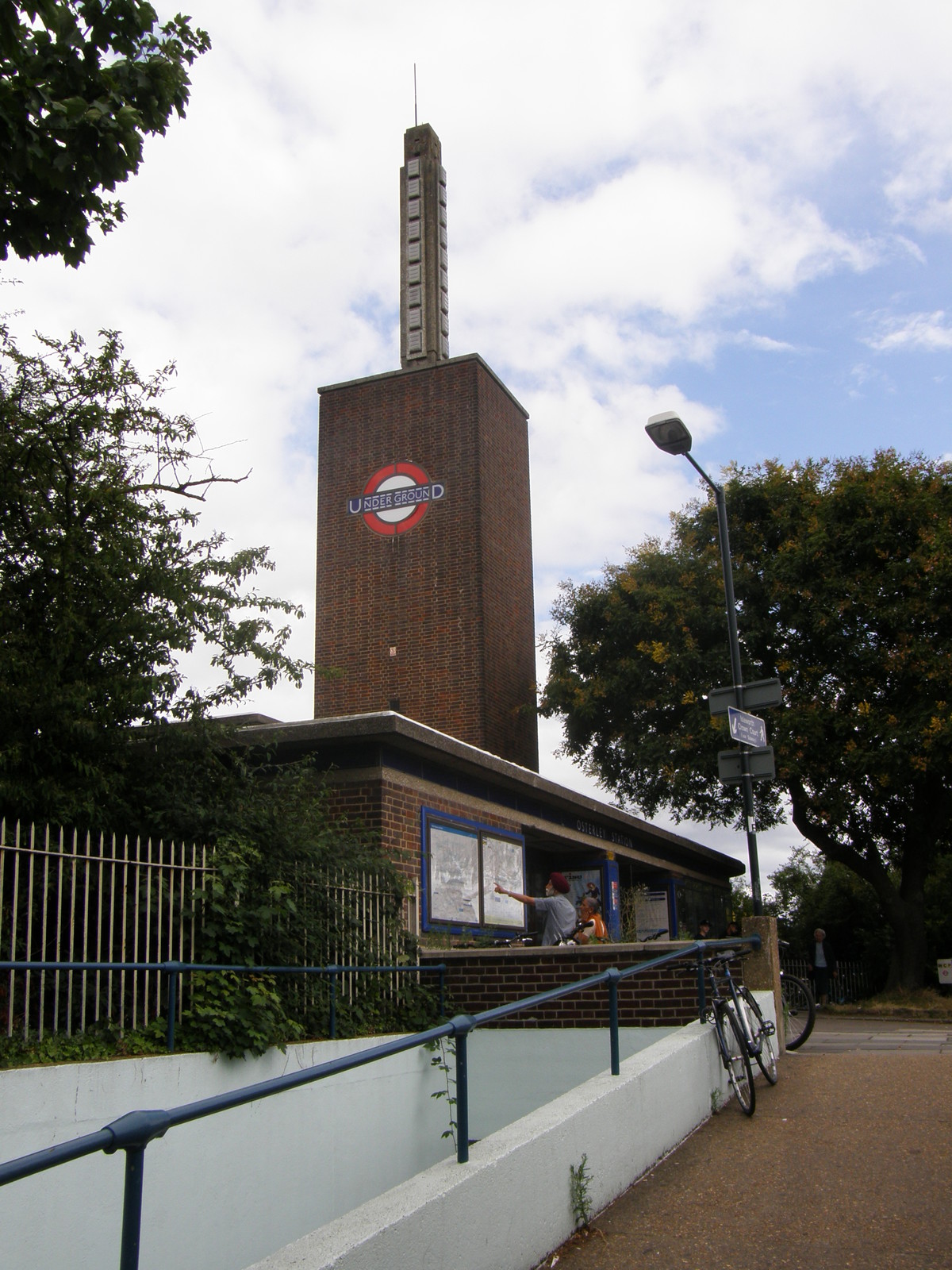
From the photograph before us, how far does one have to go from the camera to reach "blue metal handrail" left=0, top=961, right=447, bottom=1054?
22.2ft

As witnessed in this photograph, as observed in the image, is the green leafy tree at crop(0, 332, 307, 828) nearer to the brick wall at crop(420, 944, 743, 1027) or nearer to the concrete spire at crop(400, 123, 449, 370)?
the brick wall at crop(420, 944, 743, 1027)

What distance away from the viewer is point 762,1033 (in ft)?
28.7

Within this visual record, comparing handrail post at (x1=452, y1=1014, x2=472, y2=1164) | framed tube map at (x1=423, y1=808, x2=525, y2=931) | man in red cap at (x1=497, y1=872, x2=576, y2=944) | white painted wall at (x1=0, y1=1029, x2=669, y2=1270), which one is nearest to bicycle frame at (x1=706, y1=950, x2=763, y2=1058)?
white painted wall at (x1=0, y1=1029, x2=669, y2=1270)

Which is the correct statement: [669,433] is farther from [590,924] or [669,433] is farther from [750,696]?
[590,924]

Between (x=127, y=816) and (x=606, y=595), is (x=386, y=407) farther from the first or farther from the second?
(x=127, y=816)


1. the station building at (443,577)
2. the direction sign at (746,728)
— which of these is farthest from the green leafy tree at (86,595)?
the station building at (443,577)

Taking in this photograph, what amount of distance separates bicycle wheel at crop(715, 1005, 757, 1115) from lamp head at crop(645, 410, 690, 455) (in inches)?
242

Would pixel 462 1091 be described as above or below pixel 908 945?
above

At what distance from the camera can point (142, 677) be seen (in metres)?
9.62

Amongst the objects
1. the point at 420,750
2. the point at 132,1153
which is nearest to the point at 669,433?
the point at 420,750

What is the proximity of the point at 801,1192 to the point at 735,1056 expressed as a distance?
2205 millimetres

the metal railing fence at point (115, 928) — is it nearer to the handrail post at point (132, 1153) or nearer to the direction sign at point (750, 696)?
the handrail post at point (132, 1153)

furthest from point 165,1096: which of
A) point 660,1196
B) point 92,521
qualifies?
point 92,521

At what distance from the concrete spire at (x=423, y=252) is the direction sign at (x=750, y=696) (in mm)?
16162
